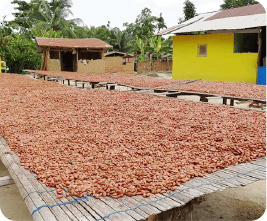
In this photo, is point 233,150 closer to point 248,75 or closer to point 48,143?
point 48,143

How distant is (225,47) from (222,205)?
10.4m

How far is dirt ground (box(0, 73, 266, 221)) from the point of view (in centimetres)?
310

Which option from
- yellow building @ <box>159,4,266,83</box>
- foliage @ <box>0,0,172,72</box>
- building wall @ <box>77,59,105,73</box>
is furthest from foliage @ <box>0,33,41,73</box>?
yellow building @ <box>159,4,266,83</box>

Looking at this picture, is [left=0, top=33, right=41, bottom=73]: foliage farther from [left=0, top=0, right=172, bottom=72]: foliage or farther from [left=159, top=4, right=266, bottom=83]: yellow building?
[left=159, top=4, right=266, bottom=83]: yellow building

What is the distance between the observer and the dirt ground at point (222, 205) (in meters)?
3.10

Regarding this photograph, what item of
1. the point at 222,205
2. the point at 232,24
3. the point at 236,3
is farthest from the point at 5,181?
the point at 236,3

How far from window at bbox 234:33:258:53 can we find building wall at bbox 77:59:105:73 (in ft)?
33.0

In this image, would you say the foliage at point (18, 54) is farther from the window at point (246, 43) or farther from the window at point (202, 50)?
the window at point (246, 43)

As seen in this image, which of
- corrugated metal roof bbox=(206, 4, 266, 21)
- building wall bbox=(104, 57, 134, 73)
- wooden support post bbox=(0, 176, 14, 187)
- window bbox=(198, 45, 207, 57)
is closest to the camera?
wooden support post bbox=(0, 176, 14, 187)

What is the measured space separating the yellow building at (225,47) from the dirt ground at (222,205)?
843cm

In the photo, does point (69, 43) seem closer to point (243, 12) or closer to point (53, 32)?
point (53, 32)

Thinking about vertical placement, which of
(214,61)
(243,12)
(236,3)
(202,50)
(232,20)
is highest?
(236,3)

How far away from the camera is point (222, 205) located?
3338 mm

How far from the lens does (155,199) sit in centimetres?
206
